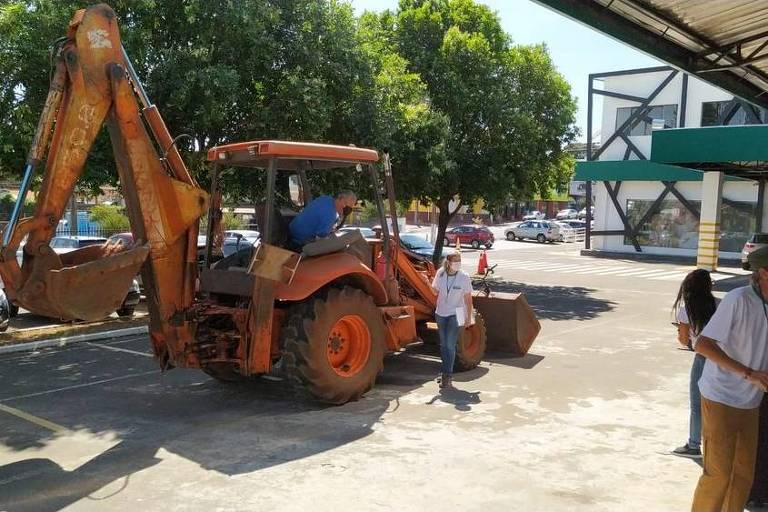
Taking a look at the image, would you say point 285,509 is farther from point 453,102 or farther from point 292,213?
point 453,102

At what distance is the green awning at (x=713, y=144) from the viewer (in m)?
19.9

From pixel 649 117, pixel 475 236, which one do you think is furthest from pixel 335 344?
pixel 475 236

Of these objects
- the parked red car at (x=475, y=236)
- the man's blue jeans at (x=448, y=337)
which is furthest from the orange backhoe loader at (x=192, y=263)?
the parked red car at (x=475, y=236)

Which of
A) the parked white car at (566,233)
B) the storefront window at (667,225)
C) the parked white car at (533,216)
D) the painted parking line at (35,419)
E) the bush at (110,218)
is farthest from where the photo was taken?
the parked white car at (533,216)

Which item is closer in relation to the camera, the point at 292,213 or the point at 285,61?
the point at 292,213

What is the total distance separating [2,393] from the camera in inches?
299

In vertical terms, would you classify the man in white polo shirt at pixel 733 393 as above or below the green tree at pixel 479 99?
below

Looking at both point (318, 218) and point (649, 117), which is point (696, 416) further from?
point (649, 117)

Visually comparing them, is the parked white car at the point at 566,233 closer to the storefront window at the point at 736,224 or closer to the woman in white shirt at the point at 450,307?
the storefront window at the point at 736,224

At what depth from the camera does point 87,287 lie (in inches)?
226

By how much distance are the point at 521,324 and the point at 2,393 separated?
6.61m

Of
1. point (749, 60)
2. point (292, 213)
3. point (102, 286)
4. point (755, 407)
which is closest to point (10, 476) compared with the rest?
point (102, 286)

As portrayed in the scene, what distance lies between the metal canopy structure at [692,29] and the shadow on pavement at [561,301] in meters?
6.08

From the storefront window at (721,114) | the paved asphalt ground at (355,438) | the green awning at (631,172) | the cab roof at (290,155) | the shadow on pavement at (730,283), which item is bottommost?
the paved asphalt ground at (355,438)
